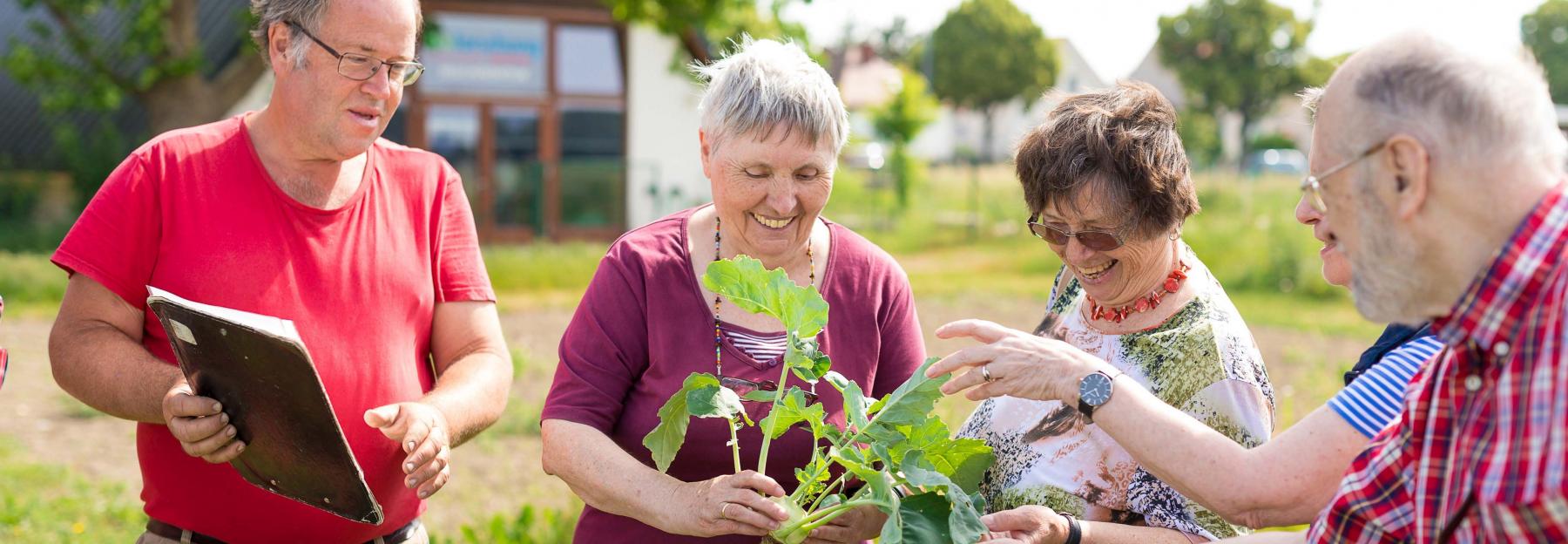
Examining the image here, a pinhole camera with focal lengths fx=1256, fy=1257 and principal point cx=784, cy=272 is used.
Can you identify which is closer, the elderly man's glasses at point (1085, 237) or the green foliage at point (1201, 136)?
the elderly man's glasses at point (1085, 237)

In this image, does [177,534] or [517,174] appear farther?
[517,174]

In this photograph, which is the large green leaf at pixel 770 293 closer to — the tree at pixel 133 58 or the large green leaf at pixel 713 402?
the large green leaf at pixel 713 402

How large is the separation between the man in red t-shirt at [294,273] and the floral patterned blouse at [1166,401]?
122 centimetres

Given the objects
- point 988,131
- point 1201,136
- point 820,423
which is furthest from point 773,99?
point 988,131

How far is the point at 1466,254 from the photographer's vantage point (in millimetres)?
1583

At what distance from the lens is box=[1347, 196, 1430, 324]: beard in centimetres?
164

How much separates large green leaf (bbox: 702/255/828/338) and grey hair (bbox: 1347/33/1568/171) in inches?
39.0

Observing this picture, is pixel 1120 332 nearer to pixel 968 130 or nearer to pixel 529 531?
pixel 529 531

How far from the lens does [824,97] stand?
259 cm

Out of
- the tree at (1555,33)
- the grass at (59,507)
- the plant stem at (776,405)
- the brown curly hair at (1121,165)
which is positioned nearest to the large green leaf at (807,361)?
the plant stem at (776,405)

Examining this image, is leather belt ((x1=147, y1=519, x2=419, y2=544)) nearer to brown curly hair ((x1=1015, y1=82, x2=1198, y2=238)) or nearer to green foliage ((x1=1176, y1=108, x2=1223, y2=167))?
brown curly hair ((x1=1015, y1=82, x2=1198, y2=238))

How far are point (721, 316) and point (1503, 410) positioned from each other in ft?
4.88

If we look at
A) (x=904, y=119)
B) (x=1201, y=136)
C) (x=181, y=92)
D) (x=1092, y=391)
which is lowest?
(x=1201, y=136)

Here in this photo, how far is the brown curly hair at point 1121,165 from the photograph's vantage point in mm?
2480
